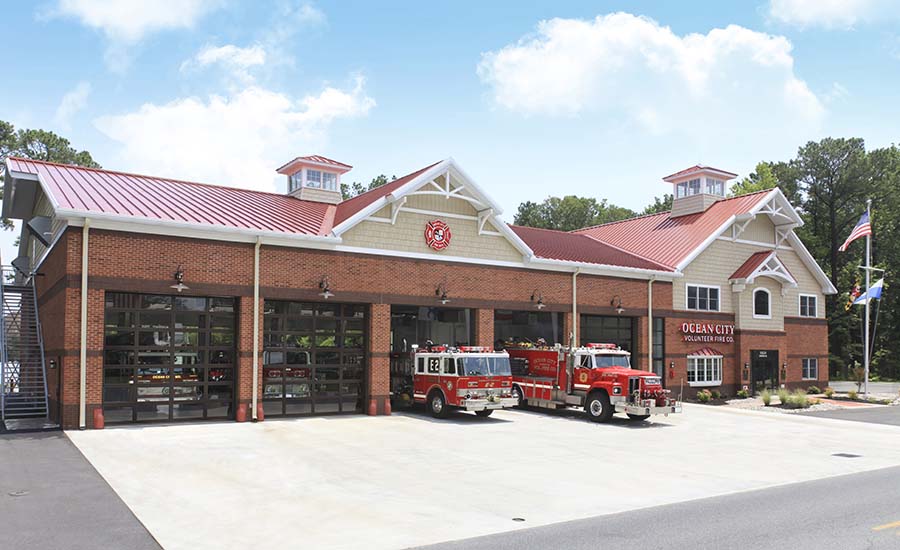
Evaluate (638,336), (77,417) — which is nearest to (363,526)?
(77,417)

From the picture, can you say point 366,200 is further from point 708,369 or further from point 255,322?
point 708,369

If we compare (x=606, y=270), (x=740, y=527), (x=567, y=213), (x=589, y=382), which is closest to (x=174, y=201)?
(x=589, y=382)

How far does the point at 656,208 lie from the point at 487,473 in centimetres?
6668

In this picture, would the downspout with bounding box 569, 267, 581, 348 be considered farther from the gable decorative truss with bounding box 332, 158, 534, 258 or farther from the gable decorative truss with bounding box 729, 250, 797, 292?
the gable decorative truss with bounding box 729, 250, 797, 292

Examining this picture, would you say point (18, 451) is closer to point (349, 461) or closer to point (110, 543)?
point (349, 461)

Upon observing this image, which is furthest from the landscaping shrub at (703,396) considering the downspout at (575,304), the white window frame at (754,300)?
the downspout at (575,304)

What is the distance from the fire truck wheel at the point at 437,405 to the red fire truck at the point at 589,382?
4067mm

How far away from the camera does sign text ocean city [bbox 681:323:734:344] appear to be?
36688 millimetres

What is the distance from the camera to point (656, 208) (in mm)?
78938

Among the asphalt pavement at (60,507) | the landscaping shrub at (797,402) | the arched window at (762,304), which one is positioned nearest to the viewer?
the asphalt pavement at (60,507)

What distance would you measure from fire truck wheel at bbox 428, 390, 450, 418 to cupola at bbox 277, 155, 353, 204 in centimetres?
1271

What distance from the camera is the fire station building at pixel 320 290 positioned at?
22844mm

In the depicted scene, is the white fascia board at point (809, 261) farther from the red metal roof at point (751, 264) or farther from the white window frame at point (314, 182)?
the white window frame at point (314, 182)

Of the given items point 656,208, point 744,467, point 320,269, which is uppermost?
point 656,208
